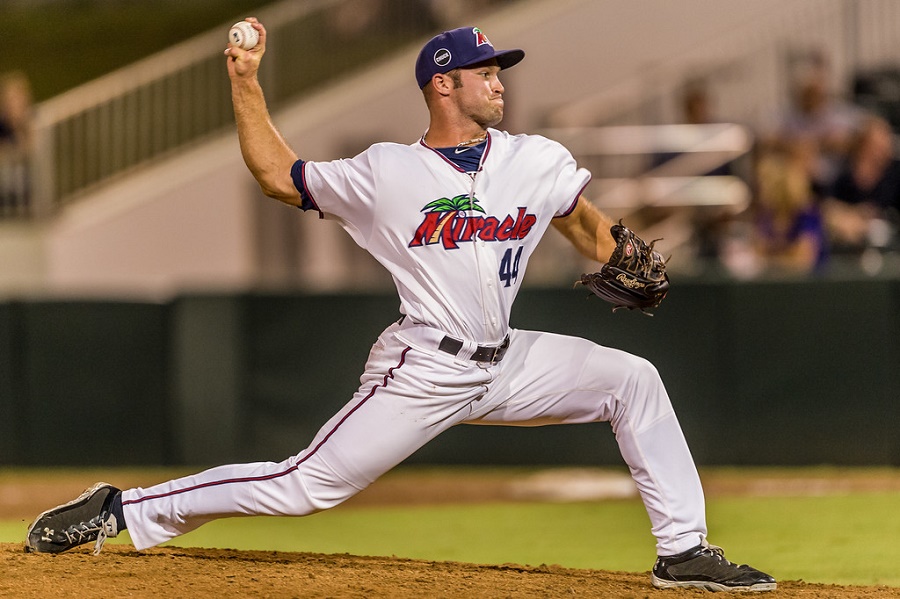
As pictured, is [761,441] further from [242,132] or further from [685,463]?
[242,132]

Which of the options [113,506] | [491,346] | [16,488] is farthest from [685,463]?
[16,488]

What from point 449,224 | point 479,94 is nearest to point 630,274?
point 449,224

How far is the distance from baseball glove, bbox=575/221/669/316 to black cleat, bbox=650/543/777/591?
3.34 ft

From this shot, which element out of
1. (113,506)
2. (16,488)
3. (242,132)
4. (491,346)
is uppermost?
(242,132)

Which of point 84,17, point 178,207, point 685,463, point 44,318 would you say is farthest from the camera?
point 84,17

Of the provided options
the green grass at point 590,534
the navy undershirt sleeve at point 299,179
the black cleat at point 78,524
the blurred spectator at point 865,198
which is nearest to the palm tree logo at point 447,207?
the navy undershirt sleeve at point 299,179

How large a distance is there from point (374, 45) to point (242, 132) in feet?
32.9

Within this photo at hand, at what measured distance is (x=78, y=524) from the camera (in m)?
5.29

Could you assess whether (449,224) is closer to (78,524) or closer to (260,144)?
(260,144)

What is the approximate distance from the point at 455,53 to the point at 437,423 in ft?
4.75

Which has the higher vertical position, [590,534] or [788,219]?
[788,219]

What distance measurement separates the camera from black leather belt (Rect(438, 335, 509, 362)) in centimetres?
505

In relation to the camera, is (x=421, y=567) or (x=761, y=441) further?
(x=761, y=441)

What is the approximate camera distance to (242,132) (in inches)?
199
